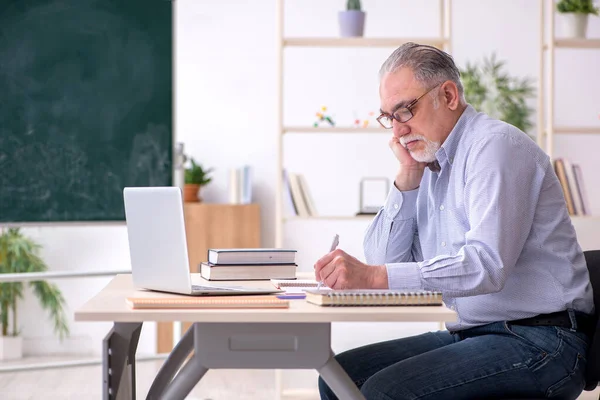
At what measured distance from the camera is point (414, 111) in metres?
2.01

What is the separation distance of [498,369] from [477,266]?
0.70ft

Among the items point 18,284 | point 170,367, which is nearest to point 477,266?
point 170,367

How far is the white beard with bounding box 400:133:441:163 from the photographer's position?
205 centimetres

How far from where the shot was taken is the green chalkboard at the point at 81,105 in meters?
4.05

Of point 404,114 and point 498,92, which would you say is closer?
point 404,114

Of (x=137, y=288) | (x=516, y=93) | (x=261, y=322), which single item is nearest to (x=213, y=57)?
(x=516, y=93)

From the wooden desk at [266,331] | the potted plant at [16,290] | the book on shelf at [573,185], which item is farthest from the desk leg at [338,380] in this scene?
the potted plant at [16,290]

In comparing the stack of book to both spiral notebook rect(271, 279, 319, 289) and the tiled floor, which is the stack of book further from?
the tiled floor

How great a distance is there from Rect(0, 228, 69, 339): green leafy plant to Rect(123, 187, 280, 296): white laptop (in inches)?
127

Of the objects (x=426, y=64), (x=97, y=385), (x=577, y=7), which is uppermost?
(x=577, y=7)

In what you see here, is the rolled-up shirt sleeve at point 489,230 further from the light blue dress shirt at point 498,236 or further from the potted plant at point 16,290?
the potted plant at point 16,290

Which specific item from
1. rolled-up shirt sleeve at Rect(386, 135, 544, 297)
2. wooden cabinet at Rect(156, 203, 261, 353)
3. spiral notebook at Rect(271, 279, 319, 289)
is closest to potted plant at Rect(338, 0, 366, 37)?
wooden cabinet at Rect(156, 203, 261, 353)

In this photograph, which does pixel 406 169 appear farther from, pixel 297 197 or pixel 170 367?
pixel 297 197

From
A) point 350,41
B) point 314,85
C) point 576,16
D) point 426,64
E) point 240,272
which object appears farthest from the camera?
point 314,85
